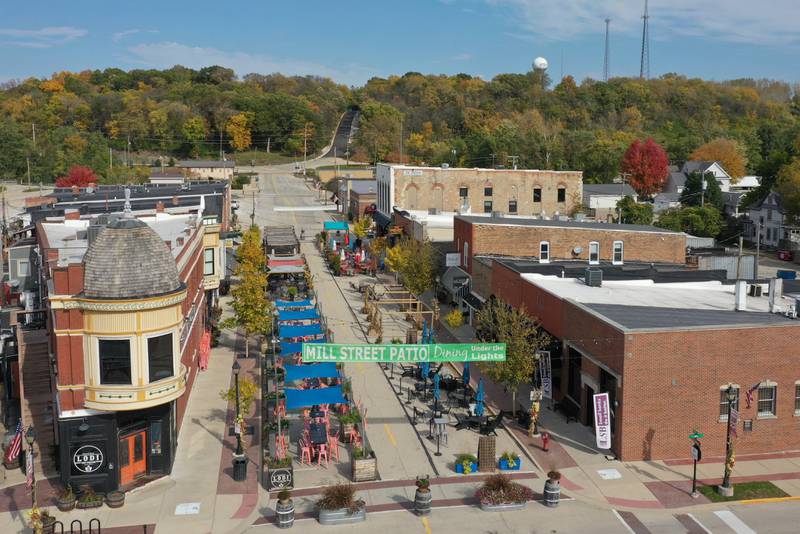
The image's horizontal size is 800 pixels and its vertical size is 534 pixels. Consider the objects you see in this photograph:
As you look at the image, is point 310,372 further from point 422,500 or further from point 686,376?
point 686,376

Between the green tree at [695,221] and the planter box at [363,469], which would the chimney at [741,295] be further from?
the green tree at [695,221]

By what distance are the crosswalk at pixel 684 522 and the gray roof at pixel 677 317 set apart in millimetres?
6469

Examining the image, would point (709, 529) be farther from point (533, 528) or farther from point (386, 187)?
point (386, 187)

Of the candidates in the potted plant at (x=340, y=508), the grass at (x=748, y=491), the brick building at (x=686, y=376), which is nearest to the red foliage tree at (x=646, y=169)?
the brick building at (x=686, y=376)

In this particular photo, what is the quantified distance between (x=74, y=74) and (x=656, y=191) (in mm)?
156520

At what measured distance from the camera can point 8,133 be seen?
417 ft

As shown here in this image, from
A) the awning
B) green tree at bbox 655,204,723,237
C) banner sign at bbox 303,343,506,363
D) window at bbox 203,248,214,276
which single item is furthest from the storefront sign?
green tree at bbox 655,204,723,237

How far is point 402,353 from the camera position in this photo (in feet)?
92.3

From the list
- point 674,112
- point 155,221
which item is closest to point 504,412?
point 155,221

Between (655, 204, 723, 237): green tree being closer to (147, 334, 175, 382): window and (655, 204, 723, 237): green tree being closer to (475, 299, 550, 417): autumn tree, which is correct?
(475, 299, 550, 417): autumn tree

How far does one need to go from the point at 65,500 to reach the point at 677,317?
71.4 ft

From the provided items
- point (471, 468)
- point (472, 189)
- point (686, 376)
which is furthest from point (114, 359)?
point (472, 189)

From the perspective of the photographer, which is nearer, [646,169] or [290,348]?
[290,348]

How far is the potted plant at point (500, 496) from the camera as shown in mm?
22688
